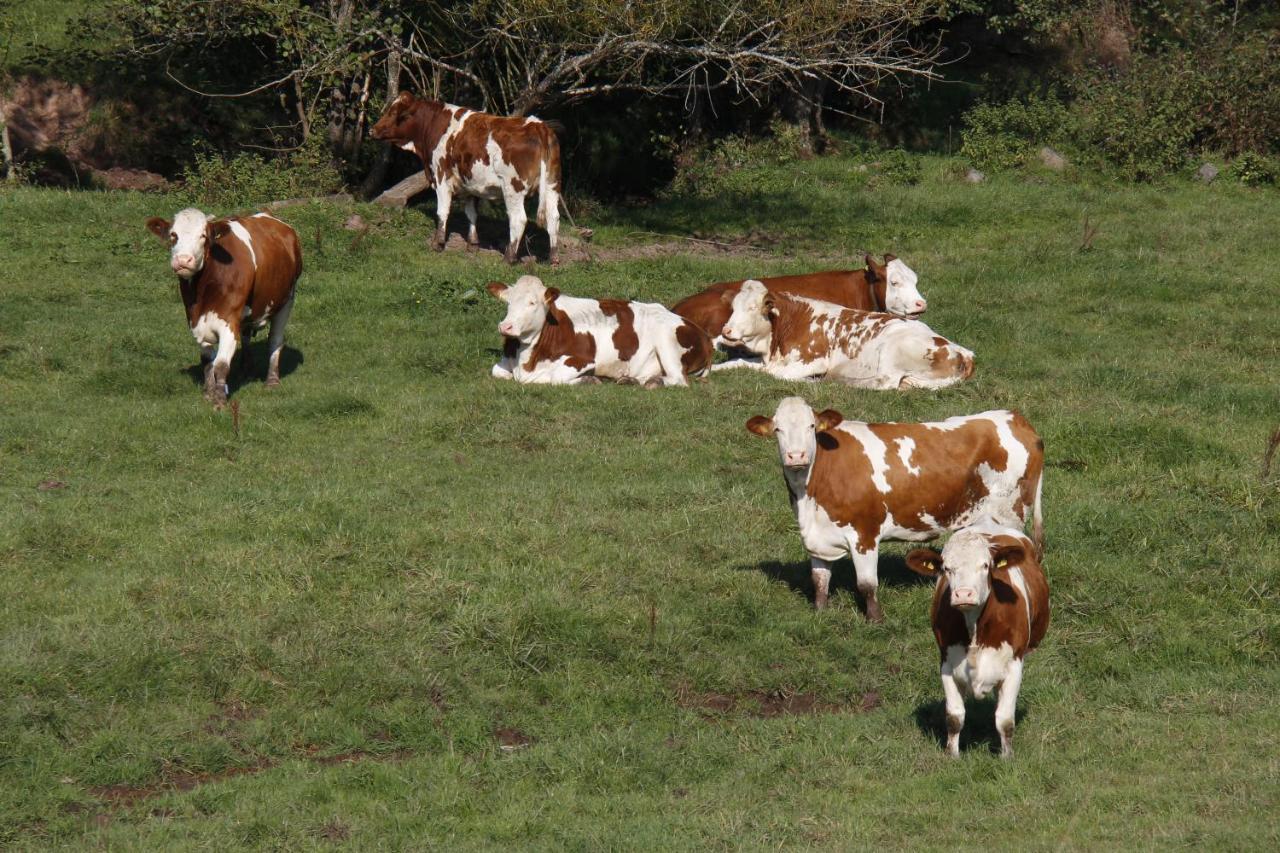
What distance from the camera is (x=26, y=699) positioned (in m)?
9.58

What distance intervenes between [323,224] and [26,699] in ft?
43.9

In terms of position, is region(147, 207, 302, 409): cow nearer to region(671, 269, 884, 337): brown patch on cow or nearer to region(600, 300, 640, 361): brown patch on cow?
region(600, 300, 640, 361): brown patch on cow

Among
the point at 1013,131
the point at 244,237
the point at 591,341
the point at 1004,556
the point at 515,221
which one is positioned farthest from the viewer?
the point at 1013,131

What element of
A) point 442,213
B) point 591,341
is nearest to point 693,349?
point 591,341

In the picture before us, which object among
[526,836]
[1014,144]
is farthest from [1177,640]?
[1014,144]

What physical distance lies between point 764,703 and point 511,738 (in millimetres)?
1786

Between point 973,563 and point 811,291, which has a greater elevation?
point 973,563

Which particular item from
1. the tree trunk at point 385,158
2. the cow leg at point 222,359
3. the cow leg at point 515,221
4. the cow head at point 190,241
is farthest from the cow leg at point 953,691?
the tree trunk at point 385,158

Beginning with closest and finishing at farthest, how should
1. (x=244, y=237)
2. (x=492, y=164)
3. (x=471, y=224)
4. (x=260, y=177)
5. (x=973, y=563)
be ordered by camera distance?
(x=973, y=563)
(x=244, y=237)
(x=492, y=164)
(x=471, y=224)
(x=260, y=177)

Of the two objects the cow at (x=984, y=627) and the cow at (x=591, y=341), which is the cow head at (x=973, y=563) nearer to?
the cow at (x=984, y=627)

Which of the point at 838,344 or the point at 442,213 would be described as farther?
the point at 442,213

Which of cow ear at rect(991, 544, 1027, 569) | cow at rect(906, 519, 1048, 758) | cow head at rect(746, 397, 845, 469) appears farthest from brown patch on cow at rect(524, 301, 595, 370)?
cow ear at rect(991, 544, 1027, 569)

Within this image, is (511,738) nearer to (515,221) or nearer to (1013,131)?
(515,221)

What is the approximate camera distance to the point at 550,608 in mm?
11047
